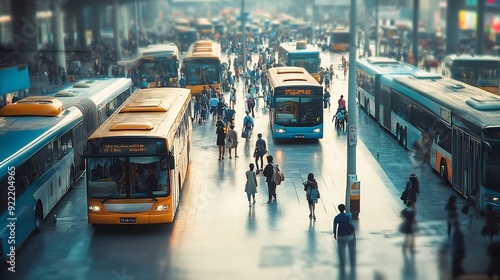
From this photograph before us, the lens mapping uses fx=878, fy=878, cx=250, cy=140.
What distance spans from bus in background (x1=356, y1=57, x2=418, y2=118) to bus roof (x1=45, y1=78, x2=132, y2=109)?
11463mm

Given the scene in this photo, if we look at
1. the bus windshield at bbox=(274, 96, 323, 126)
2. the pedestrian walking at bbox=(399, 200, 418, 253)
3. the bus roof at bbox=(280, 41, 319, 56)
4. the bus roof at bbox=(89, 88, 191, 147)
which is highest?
the bus roof at bbox=(89, 88, 191, 147)

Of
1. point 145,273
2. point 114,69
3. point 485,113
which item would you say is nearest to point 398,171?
point 485,113

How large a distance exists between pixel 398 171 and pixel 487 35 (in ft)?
166

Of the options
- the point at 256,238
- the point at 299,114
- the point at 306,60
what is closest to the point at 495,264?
the point at 256,238

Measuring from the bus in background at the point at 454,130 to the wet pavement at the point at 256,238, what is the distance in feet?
2.75

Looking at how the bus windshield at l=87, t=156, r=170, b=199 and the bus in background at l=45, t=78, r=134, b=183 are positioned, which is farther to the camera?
the bus in background at l=45, t=78, r=134, b=183

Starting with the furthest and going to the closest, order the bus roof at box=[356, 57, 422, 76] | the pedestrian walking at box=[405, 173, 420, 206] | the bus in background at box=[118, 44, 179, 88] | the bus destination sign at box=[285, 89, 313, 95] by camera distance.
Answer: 1. the bus in background at box=[118, 44, 179, 88]
2. the bus roof at box=[356, 57, 422, 76]
3. the bus destination sign at box=[285, 89, 313, 95]
4. the pedestrian walking at box=[405, 173, 420, 206]

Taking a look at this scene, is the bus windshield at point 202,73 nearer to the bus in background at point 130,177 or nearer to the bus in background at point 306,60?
the bus in background at point 306,60

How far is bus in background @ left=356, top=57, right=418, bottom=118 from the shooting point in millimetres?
39969

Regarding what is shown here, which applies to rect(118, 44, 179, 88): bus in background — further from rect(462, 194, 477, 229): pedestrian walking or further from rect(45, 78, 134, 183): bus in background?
rect(462, 194, 477, 229): pedestrian walking

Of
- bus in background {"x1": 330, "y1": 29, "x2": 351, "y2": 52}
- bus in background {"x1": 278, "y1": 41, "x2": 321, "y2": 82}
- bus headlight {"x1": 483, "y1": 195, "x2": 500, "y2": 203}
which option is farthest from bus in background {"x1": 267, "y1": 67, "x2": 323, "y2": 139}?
bus in background {"x1": 330, "y1": 29, "x2": 351, "y2": 52}

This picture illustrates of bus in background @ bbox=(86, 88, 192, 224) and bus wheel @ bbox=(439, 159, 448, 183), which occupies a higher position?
bus in background @ bbox=(86, 88, 192, 224)

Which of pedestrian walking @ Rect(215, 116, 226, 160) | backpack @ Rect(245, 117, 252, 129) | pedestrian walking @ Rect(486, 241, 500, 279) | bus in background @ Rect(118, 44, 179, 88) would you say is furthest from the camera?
bus in background @ Rect(118, 44, 179, 88)

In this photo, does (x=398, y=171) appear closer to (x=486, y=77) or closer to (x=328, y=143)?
(x=328, y=143)
